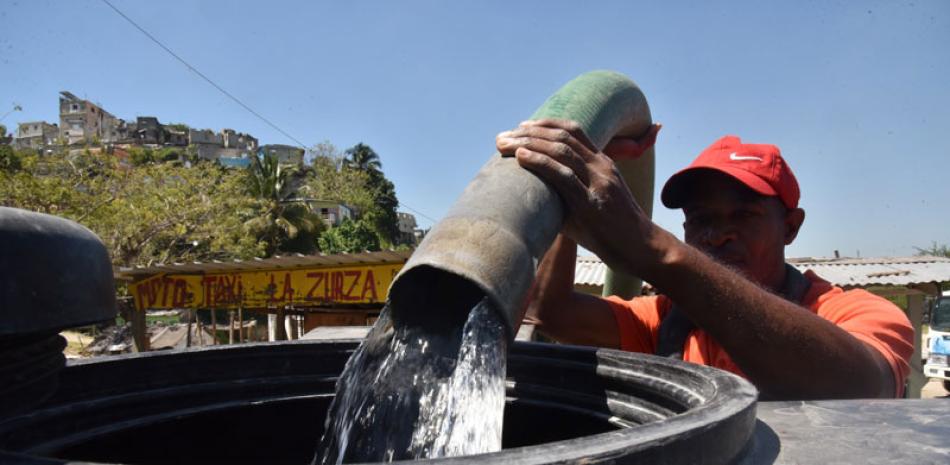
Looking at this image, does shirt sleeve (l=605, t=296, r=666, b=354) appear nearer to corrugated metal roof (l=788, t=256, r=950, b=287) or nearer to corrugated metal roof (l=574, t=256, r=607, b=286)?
corrugated metal roof (l=574, t=256, r=607, b=286)

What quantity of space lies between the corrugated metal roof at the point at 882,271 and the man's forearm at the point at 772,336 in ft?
28.8

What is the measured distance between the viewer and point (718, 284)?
1.63 m

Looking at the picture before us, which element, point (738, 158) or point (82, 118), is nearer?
point (738, 158)

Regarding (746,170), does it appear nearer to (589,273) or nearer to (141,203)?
(589,273)

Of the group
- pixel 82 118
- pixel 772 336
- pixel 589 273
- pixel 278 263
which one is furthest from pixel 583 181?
pixel 82 118

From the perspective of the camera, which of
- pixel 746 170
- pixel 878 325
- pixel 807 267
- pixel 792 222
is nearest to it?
pixel 878 325

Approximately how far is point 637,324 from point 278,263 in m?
11.5

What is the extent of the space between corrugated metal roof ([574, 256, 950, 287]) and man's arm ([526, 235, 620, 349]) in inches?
268

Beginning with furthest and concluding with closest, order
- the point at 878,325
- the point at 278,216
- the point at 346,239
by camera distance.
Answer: the point at 346,239
the point at 278,216
the point at 878,325

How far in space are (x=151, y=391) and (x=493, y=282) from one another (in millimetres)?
1016

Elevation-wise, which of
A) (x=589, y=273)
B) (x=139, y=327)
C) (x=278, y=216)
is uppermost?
(x=278, y=216)

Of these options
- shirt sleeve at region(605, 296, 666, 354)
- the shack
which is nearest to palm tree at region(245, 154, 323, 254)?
the shack

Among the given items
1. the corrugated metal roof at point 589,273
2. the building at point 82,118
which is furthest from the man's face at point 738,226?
the building at point 82,118

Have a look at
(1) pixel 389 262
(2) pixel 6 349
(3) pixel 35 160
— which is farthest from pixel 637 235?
(3) pixel 35 160
